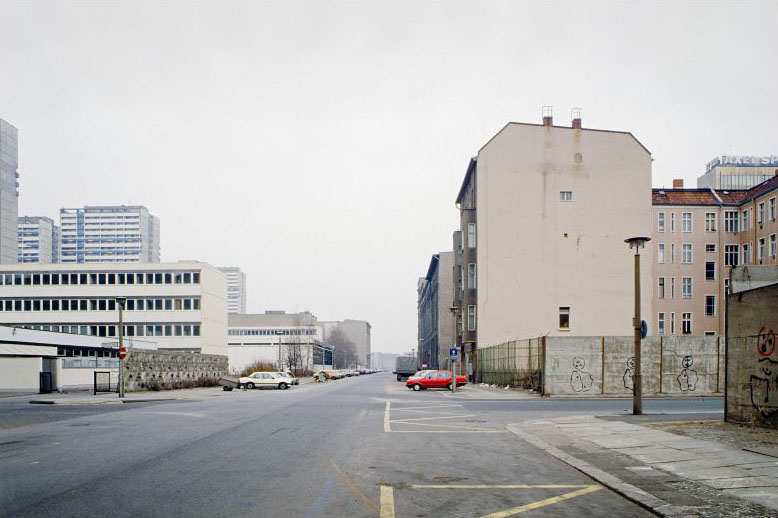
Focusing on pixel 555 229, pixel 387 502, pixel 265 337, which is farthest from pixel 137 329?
pixel 387 502

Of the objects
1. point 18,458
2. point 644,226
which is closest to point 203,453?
point 18,458

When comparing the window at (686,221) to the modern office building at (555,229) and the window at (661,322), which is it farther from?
the modern office building at (555,229)

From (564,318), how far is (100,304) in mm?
61711

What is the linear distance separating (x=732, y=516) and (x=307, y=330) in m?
156

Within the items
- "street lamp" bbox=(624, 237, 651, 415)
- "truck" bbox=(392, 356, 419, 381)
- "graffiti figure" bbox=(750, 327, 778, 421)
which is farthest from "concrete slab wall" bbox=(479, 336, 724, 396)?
"truck" bbox=(392, 356, 419, 381)

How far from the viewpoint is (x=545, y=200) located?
192ft

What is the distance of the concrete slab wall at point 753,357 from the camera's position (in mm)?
14883

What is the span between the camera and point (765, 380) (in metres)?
15.0

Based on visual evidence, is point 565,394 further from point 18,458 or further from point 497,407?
point 18,458

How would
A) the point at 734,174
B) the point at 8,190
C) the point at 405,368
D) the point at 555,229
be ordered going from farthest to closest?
the point at 8,190, the point at 734,174, the point at 405,368, the point at 555,229

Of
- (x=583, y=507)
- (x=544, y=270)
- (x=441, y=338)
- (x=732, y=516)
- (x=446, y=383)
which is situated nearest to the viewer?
(x=732, y=516)

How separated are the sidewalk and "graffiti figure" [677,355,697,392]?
2018 cm

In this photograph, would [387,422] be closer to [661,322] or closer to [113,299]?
[661,322]

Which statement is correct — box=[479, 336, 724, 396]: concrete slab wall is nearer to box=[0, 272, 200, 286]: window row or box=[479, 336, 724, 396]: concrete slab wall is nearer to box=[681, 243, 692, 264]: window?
box=[681, 243, 692, 264]: window
